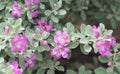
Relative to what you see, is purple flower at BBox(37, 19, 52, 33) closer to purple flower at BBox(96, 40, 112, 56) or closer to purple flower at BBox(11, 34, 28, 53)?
purple flower at BBox(11, 34, 28, 53)

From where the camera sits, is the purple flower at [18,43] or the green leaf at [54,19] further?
the green leaf at [54,19]

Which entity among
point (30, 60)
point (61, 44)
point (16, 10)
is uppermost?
point (16, 10)

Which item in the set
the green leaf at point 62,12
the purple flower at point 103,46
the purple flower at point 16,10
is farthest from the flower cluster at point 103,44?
the purple flower at point 16,10

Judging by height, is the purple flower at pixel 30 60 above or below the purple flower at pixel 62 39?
below

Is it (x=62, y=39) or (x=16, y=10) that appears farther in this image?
(x=16, y=10)

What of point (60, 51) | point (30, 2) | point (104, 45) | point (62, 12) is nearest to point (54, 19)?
point (62, 12)

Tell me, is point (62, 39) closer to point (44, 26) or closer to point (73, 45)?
point (73, 45)

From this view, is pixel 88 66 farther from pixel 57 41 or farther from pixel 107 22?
pixel 57 41

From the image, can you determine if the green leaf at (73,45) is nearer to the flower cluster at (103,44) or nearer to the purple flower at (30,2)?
the flower cluster at (103,44)
